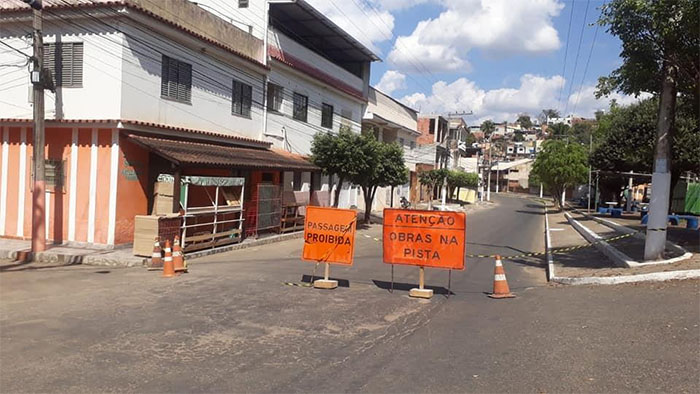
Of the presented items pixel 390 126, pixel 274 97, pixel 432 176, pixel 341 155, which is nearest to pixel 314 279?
pixel 341 155

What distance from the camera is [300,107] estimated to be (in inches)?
997

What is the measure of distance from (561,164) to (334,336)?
45.4 meters

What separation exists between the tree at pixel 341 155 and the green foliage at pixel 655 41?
464 inches

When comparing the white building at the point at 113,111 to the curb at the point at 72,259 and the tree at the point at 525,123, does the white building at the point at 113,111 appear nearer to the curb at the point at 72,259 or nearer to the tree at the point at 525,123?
the curb at the point at 72,259

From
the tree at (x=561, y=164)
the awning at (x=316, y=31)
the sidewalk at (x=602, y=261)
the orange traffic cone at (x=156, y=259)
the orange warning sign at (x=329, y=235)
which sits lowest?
the orange traffic cone at (x=156, y=259)

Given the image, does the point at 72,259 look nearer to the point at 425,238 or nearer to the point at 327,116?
the point at 425,238

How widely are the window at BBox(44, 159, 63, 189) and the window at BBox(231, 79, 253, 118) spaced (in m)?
6.60

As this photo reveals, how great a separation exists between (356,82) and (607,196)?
35726mm

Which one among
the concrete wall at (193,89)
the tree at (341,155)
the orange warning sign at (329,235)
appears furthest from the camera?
the tree at (341,155)

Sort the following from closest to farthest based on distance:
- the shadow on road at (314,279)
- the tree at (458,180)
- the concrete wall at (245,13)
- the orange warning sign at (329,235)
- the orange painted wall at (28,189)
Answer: the orange warning sign at (329,235), the shadow on road at (314,279), the orange painted wall at (28,189), the concrete wall at (245,13), the tree at (458,180)

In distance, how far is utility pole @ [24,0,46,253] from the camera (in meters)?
12.5

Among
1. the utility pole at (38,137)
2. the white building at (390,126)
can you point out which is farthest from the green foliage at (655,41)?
the white building at (390,126)

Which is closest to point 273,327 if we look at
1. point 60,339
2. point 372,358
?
point 372,358

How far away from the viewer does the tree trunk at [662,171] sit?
37.0 ft
